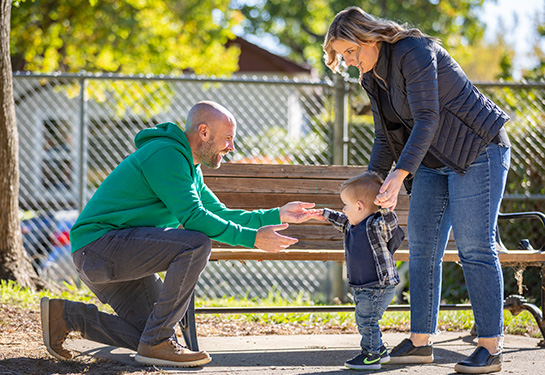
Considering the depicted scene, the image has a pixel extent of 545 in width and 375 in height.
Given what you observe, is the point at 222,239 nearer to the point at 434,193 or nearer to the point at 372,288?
the point at 372,288

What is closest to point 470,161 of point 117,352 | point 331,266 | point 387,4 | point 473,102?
point 473,102

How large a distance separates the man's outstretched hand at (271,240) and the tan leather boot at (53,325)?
104 centimetres

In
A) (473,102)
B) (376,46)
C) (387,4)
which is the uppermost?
(387,4)

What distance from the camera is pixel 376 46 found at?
3.33 metres

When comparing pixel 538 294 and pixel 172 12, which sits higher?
pixel 172 12

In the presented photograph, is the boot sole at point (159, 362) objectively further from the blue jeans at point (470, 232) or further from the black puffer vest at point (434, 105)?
the black puffer vest at point (434, 105)

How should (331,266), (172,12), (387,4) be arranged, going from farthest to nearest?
(387,4)
(172,12)
(331,266)

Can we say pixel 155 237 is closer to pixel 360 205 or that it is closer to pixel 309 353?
pixel 360 205

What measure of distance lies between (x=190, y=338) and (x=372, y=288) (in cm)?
102

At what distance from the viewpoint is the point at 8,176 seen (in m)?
5.45

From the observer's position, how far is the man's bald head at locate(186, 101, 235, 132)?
337 centimetres

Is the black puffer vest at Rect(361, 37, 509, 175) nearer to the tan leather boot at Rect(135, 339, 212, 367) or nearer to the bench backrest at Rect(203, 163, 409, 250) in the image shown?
the bench backrest at Rect(203, 163, 409, 250)

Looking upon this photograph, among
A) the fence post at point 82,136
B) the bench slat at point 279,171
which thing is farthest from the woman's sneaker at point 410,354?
the fence post at point 82,136

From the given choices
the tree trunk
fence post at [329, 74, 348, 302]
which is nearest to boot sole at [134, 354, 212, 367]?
the tree trunk
